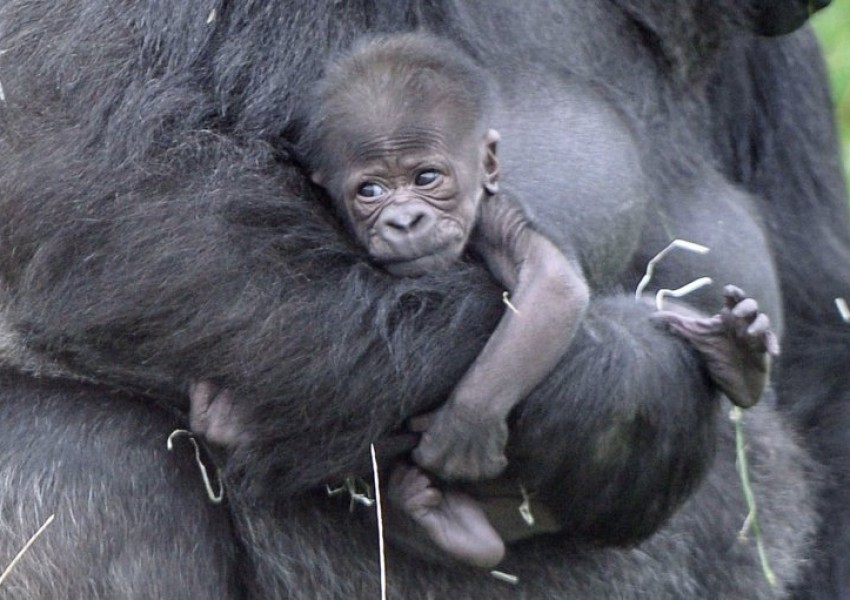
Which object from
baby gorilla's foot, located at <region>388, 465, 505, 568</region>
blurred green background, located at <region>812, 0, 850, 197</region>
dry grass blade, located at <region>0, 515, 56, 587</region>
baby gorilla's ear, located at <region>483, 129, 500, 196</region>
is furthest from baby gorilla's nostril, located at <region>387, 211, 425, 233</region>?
blurred green background, located at <region>812, 0, 850, 197</region>

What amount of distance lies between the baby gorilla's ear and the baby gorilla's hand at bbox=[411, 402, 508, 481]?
265 millimetres

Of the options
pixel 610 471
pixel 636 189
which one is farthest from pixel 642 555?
pixel 636 189

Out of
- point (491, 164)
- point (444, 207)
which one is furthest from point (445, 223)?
point (491, 164)

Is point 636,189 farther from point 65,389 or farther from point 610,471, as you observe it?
point 65,389

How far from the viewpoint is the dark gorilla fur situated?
2018mm

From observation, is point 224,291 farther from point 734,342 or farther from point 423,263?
point 734,342

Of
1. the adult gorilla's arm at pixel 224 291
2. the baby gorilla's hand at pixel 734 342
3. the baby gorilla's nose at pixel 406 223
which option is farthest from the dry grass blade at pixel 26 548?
the baby gorilla's hand at pixel 734 342

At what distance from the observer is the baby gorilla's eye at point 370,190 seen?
2.01 m

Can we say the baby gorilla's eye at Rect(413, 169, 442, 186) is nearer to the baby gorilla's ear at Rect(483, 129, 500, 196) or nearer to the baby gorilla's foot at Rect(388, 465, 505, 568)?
the baby gorilla's ear at Rect(483, 129, 500, 196)

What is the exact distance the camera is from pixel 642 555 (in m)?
2.32

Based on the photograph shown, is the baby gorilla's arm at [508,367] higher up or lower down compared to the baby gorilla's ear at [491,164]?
lower down

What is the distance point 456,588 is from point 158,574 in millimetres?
379

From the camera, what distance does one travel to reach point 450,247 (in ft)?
6.64

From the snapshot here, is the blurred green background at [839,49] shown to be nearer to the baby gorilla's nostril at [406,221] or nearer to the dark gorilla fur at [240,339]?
the dark gorilla fur at [240,339]
